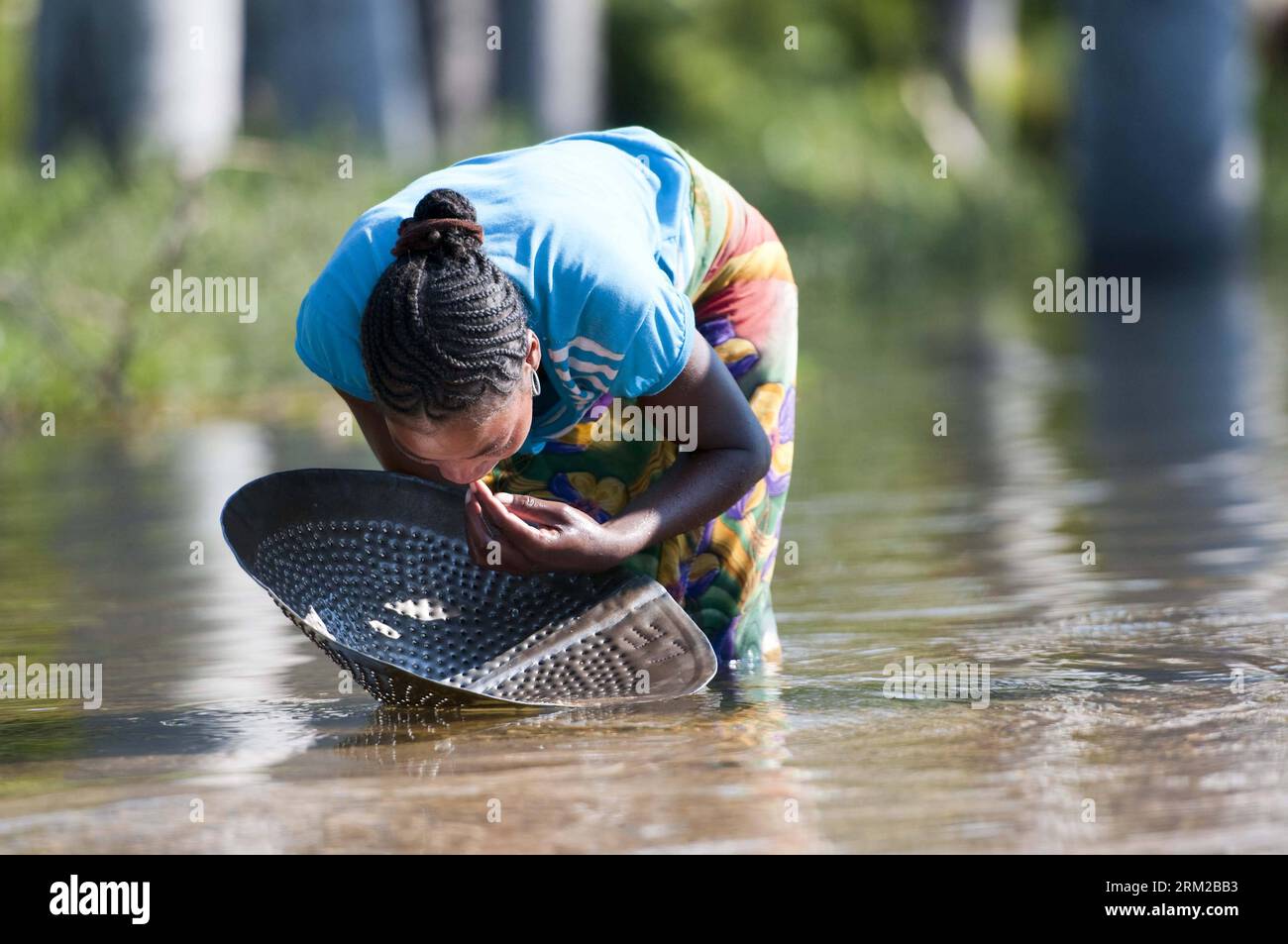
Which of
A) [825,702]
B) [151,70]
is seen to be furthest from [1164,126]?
[825,702]

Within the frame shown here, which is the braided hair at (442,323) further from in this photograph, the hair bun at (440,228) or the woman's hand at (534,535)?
the woman's hand at (534,535)

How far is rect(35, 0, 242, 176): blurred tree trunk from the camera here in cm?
1313

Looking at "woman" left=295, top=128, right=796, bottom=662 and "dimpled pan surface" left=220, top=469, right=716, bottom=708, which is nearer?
"woman" left=295, top=128, right=796, bottom=662

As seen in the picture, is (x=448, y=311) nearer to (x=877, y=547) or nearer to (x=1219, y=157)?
(x=877, y=547)

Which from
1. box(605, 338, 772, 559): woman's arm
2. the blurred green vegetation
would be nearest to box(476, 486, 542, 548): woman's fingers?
box(605, 338, 772, 559): woman's arm

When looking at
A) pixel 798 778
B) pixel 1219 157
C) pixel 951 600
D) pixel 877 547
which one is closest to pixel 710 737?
pixel 798 778

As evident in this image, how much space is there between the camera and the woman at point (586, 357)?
3504 millimetres

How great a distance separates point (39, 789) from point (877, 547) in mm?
3005

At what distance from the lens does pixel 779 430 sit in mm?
4441

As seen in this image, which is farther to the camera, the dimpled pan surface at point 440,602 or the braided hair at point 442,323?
the dimpled pan surface at point 440,602

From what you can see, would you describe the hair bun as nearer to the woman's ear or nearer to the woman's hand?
the woman's ear

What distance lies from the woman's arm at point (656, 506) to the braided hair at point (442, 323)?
416mm

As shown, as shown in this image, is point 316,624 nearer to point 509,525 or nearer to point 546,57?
point 509,525

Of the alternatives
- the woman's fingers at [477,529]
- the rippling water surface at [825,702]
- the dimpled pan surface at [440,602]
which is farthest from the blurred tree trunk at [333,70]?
the woman's fingers at [477,529]
